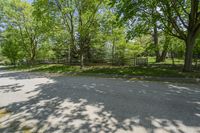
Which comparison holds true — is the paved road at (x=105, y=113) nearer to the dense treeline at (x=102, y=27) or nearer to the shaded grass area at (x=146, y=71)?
the shaded grass area at (x=146, y=71)

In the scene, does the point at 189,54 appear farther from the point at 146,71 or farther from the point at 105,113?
the point at 105,113

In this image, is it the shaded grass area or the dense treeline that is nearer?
the shaded grass area

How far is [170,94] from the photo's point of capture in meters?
6.04

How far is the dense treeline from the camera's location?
1079 centimetres

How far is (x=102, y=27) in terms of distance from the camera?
17.0 metres

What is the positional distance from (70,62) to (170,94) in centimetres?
2011

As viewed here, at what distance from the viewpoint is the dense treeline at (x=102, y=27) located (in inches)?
425

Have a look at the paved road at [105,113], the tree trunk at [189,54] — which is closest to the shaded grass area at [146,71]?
the tree trunk at [189,54]

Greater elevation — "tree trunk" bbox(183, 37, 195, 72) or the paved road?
"tree trunk" bbox(183, 37, 195, 72)

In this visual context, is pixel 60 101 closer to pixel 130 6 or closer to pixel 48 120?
pixel 48 120

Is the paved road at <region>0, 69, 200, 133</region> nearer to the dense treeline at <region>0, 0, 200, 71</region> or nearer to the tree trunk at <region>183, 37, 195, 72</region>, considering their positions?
the tree trunk at <region>183, 37, 195, 72</region>

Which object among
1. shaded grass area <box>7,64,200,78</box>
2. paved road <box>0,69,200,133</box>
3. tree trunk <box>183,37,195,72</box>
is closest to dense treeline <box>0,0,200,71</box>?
tree trunk <box>183,37,195,72</box>

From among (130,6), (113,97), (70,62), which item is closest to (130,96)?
(113,97)

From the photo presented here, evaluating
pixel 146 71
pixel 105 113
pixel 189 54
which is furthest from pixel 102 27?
pixel 105 113
